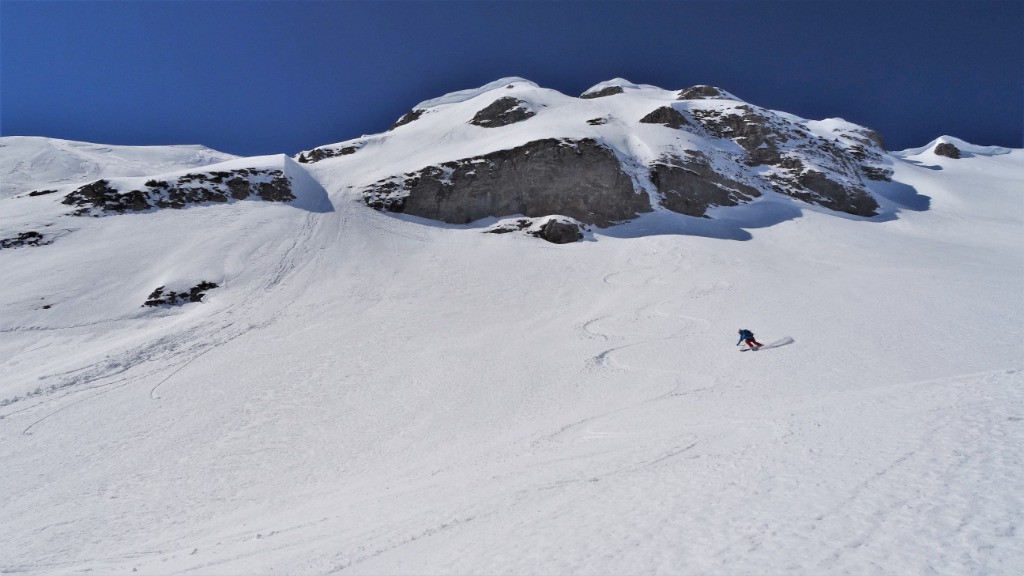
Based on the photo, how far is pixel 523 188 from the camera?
1720 inches

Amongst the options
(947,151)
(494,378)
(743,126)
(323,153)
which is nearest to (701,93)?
(743,126)

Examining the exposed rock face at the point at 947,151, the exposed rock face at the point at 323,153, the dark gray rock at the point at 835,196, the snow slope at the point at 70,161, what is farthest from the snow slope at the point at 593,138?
the exposed rock face at the point at 947,151

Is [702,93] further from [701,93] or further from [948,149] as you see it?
[948,149]

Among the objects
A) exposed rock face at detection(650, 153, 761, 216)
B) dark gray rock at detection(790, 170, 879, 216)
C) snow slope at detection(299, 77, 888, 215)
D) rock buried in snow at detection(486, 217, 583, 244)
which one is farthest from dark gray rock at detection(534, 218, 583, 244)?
dark gray rock at detection(790, 170, 879, 216)

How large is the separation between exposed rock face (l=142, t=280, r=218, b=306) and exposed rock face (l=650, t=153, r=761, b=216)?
37207 mm

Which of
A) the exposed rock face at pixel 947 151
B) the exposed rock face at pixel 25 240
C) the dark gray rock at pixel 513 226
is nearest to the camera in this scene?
the exposed rock face at pixel 25 240

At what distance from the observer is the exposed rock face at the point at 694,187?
45719 mm

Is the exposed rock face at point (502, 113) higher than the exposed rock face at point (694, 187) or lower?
higher

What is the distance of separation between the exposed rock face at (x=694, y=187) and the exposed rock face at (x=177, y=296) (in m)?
37.2

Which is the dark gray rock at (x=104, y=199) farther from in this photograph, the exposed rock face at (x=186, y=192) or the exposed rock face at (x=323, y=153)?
the exposed rock face at (x=323, y=153)

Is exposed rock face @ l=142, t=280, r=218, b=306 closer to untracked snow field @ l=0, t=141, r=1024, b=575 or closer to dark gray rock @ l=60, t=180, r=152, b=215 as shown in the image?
untracked snow field @ l=0, t=141, r=1024, b=575

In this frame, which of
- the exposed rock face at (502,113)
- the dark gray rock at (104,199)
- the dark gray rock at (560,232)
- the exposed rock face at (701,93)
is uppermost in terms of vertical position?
the exposed rock face at (701,93)

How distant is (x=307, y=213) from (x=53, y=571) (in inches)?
1233

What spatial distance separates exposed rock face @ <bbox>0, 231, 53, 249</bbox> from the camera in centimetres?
2671
